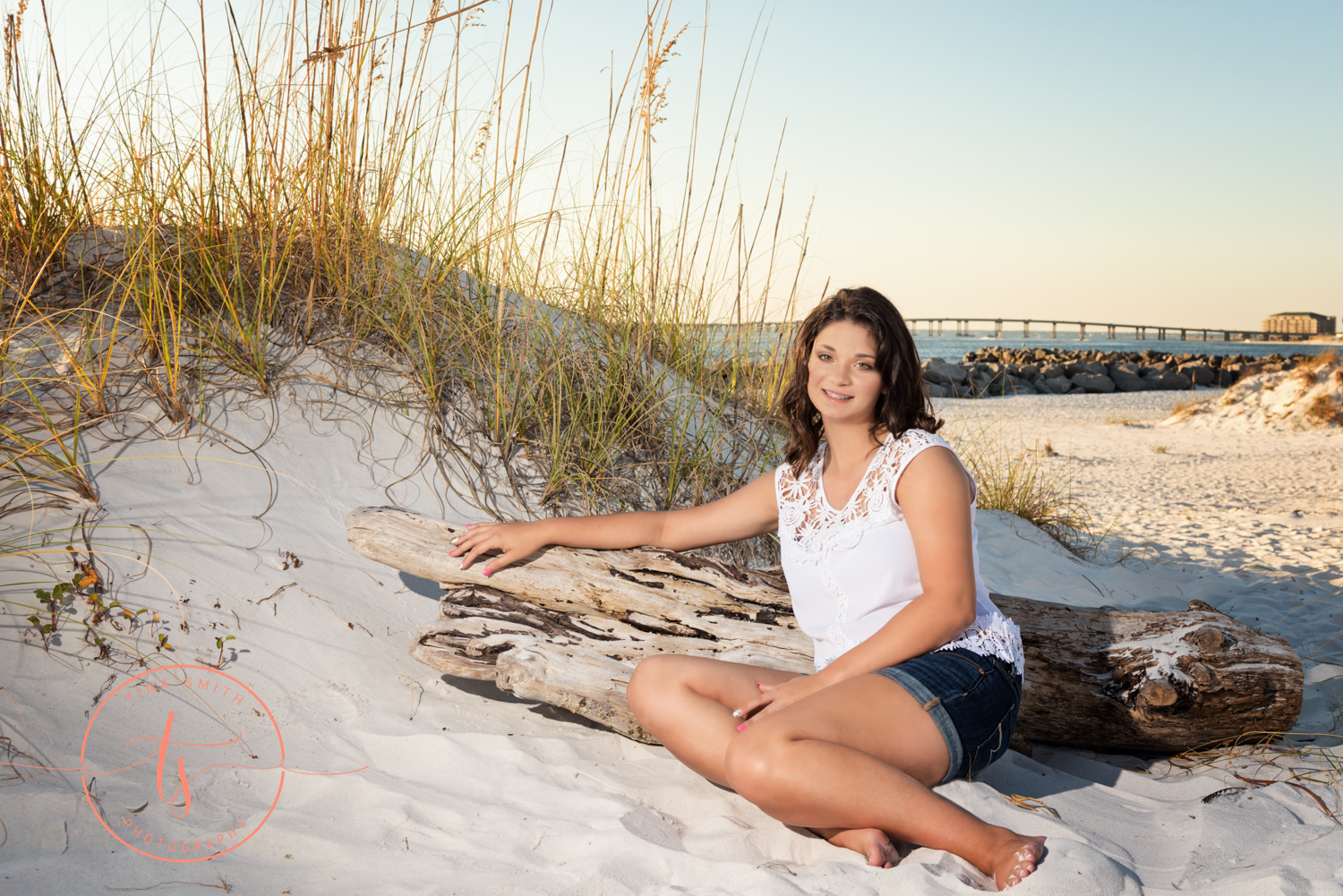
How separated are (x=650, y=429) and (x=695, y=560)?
3.55 ft

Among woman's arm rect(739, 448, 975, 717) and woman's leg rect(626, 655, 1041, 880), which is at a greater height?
woman's arm rect(739, 448, 975, 717)

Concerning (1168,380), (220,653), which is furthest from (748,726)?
(1168,380)

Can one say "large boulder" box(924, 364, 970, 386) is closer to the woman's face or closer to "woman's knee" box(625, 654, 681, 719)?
the woman's face

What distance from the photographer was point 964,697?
171 centimetres

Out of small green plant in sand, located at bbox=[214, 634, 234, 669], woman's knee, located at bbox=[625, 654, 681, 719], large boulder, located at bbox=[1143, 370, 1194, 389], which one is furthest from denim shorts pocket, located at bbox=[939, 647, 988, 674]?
large boulder, located at bbox=[1143, 370, 1194, 389]

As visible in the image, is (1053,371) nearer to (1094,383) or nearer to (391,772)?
(1094,383)

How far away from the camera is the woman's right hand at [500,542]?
2328 millimetres

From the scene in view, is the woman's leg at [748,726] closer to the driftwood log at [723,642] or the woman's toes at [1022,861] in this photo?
the woman's toes at [1022,861]

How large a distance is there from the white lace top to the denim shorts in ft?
0.15

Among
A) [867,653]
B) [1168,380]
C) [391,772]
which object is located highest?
[1168,380]

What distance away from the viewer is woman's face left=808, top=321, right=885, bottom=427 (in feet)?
6.25

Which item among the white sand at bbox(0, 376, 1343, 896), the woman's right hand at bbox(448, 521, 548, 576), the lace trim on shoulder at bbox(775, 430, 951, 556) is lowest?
the white sand at bbox(0, 376, 1343, 896)

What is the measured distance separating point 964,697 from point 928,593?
0.23m

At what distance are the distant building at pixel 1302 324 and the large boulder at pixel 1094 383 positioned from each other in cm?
4361
